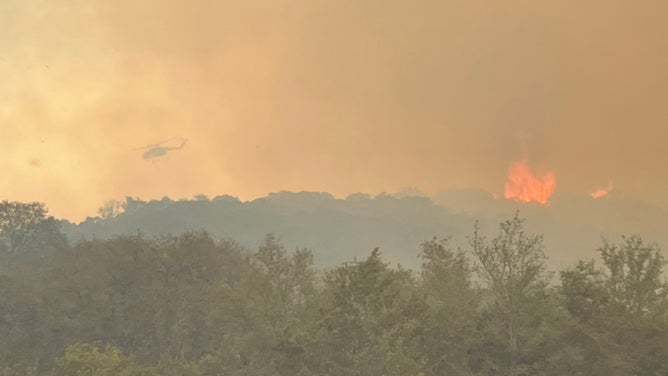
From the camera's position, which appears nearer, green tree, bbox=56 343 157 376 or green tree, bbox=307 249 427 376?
green tree, bbox=307 249 427 376

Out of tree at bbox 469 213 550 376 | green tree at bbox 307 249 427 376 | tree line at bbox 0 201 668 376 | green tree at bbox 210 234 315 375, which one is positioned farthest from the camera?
green tree at bbox 210 234 315 375

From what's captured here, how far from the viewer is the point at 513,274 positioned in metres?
44.0

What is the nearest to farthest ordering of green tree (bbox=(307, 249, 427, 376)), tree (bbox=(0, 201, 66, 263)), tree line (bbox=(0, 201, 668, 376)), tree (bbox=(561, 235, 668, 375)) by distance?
green tree (bbox=(307, 249, 427, 376)) → tree (bbox=(561, 235, 668, 375)) → tree line (bbox=(0, 201, 668, 376)) → tree (bbox=(0, 201, 66, 263))

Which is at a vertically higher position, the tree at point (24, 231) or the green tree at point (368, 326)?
the tree at point (24, 231)

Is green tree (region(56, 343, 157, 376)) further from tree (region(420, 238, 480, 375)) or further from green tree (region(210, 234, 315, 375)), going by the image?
tree (region(420, 238, 480, 375))

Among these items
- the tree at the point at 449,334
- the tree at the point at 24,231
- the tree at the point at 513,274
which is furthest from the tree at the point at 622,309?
the tree at the point at 24,231

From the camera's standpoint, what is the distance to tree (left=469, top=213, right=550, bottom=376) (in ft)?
141

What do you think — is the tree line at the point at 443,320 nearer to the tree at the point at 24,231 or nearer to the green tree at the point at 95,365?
the green tree at the point at 95,365

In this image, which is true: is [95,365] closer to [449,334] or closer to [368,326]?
[368,326]

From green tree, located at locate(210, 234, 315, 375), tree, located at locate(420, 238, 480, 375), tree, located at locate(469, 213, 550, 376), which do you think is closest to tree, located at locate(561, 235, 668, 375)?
tree, located at locate(469, 213, 550, 376)

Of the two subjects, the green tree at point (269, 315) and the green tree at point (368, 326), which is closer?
the green tree at point (368, 326)

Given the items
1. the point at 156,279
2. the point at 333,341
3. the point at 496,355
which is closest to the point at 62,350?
the point at 156,279

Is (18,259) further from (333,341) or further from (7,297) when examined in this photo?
(333,341)

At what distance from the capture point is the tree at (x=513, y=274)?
1689 inches
